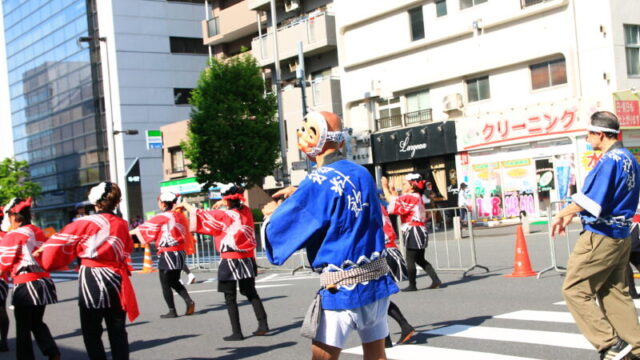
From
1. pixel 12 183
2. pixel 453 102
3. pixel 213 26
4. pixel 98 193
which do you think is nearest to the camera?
pixel 98 193

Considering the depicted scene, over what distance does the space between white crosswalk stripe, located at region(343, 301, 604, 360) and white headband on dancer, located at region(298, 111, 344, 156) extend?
306cm

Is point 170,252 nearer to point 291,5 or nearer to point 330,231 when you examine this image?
point 330,231

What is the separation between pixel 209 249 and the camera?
1845 cm

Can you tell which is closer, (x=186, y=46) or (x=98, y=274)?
(x=98, y=274)

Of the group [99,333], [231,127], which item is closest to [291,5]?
[231,127]

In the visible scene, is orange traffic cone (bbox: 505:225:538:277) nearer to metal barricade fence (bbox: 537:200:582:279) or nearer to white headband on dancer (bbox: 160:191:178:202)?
metal barricade fence (bbox: 537:200:582:279)

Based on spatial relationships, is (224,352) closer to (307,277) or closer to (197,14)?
(307,277)

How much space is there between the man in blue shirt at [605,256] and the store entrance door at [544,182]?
20064 mm

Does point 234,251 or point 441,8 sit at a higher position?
point 441,8

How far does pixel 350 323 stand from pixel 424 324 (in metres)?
4.52

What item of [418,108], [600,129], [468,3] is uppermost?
[468,3]

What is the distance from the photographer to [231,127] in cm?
2894

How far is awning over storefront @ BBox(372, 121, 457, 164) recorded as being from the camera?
27930 millimetres

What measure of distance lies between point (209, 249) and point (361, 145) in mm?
14466
